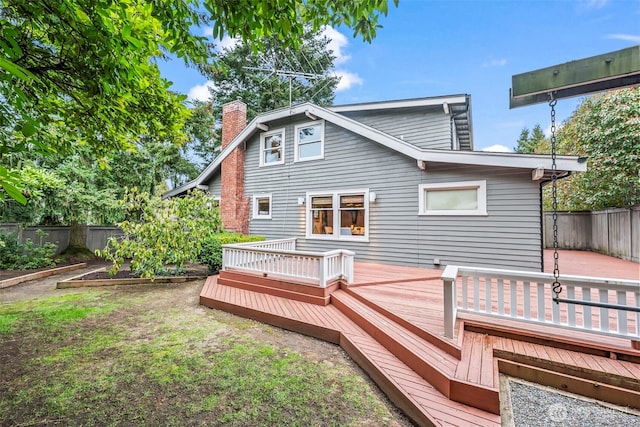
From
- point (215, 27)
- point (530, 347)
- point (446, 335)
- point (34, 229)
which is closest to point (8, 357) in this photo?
point (215, 27)

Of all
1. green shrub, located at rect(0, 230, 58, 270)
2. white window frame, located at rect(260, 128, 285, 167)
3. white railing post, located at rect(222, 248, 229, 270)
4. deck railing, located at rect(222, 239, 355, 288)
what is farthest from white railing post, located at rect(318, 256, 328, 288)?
green shrub, located at rect(0, 230, 58, 270)

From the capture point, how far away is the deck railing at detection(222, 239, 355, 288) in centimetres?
516

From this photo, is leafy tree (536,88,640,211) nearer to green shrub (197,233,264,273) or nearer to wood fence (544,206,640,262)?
wood fence (544,206,640,262)

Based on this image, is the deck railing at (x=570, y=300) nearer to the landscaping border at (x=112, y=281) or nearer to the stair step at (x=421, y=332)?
the stair step at (x=421, y=332)

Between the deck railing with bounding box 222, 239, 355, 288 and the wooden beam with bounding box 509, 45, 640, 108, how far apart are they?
12.1ft

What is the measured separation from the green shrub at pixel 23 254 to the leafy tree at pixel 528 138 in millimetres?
38331

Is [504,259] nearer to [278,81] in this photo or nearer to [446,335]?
[446,335]

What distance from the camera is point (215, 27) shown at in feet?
8.34

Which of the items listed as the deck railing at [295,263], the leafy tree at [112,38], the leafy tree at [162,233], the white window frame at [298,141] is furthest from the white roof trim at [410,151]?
the leafy tree at [112,38]

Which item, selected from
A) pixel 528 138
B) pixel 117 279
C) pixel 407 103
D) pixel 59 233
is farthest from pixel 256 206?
pixel 528 138

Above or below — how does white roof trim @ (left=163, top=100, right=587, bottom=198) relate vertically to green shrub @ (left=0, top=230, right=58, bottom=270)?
above

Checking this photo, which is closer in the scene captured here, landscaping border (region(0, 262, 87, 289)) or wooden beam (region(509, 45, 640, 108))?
wooden beam (region(509, 45, 640, 108))

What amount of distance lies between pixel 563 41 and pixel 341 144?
579 centimetres

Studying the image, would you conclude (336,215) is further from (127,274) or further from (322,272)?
(127,274)
